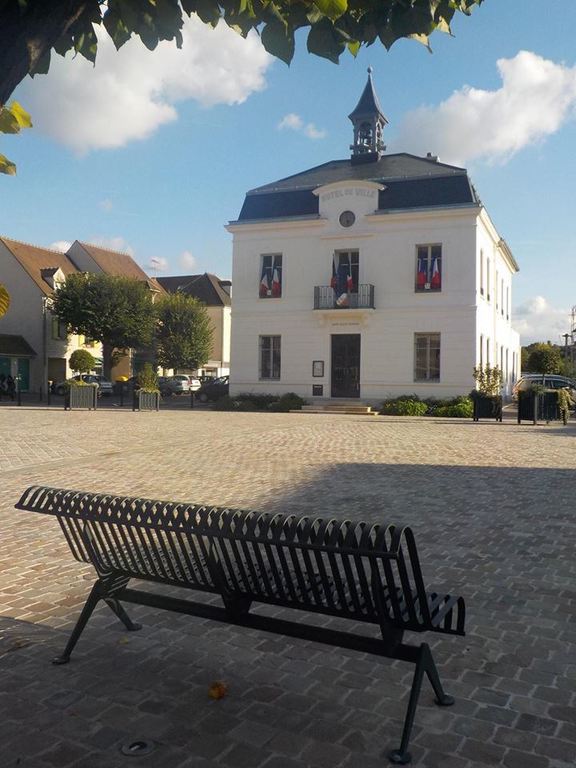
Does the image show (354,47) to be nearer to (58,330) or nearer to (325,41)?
(325,41)

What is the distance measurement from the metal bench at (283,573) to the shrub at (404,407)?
23.7 meters

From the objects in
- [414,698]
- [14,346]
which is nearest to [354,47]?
[414,698]

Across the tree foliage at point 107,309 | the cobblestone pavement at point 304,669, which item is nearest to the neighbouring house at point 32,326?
the tree foliage at point 107,309

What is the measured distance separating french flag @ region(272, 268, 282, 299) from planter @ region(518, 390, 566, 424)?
13067 millimetres

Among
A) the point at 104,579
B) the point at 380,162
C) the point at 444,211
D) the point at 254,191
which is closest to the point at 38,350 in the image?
the point at 254,191

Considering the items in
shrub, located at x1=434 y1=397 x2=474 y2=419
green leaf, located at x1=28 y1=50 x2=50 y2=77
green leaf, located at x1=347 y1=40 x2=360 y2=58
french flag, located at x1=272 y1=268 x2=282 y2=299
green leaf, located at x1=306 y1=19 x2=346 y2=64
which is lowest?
shrub, located at x1=434 y1=397 x2=474 y2=419

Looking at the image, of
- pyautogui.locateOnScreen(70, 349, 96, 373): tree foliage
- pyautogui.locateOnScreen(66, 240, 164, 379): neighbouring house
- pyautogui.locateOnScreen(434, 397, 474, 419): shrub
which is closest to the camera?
pyautogui.locateOnScreen(434, 397, 474, 419): shrub

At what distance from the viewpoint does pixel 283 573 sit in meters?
3.37

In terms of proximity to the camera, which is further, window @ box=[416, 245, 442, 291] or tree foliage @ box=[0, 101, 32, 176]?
window @ box=[416, 245, 442, 291]

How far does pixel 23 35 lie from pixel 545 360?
49861 millimetres

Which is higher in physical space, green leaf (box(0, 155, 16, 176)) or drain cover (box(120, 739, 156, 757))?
green leaf (box(0, 155, 16, 176))

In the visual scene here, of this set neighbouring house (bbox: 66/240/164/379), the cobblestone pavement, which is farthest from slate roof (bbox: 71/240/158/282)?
the cobblestone pavement

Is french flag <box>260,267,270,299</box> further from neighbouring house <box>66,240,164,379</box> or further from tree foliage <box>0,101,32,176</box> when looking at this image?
tree foliage <box>0,101,32,176</box>

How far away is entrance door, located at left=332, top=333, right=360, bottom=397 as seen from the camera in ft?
98.8
